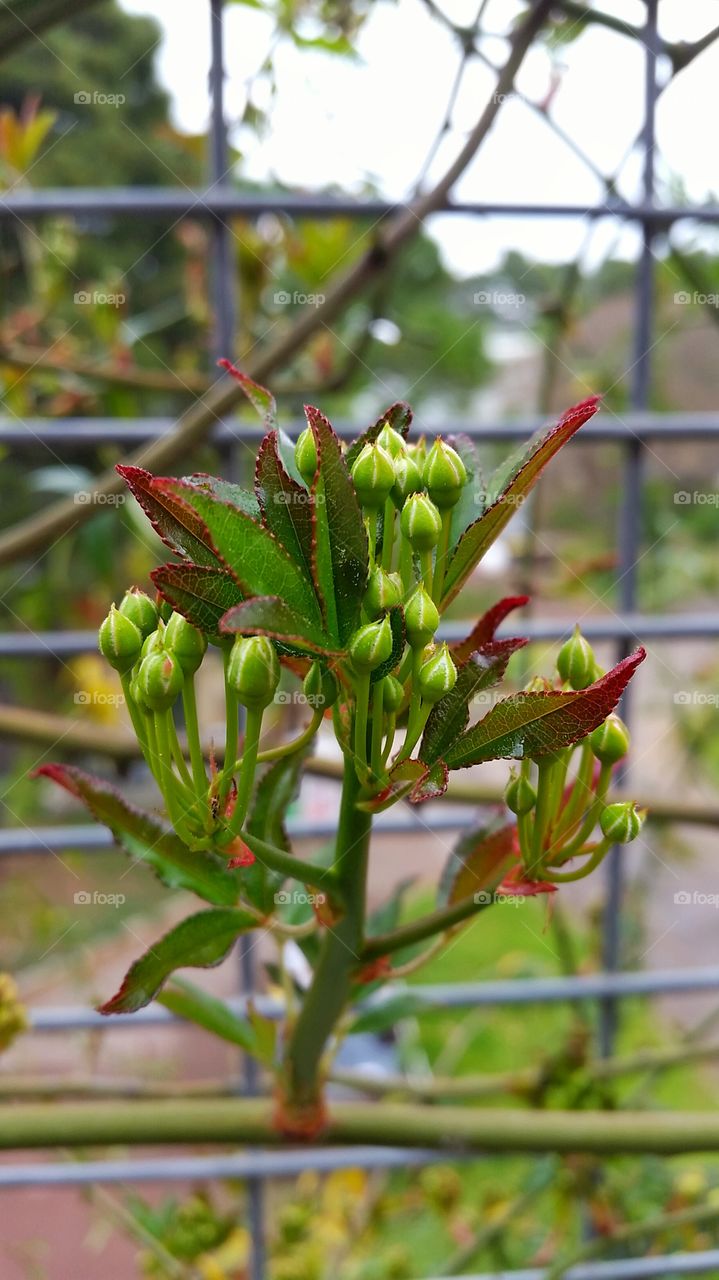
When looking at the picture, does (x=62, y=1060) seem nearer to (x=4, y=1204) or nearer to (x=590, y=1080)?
(x=4, y=1204)

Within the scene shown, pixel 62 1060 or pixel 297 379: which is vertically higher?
pixel 297 379

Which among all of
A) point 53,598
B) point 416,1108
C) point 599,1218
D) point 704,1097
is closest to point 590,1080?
point 599,1218

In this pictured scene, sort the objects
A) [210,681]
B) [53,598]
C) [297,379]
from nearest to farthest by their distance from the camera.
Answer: [297,379] < [53,598] < [210,681]

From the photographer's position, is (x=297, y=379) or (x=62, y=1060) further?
(x=62, y=1060)

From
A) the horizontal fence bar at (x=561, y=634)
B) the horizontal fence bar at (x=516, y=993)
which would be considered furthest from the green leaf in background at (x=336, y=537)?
the horizontal fence bar at (x=516, y=993)

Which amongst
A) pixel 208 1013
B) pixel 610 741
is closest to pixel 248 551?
pixel 610 741

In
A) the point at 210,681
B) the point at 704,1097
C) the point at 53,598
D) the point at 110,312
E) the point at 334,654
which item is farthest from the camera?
the point at 210,681

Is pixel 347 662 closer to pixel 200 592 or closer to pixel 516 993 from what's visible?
pixel 200 592

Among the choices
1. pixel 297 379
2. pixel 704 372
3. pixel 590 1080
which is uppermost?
pixel 704 372
